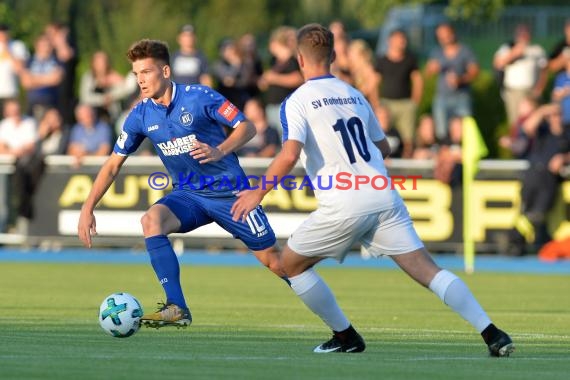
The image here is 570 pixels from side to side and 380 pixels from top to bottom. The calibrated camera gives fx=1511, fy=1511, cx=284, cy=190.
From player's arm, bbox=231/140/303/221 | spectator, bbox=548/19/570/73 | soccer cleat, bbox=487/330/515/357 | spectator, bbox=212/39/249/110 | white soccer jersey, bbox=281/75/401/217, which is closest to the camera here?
player's arm, bbox=231/140/303/221

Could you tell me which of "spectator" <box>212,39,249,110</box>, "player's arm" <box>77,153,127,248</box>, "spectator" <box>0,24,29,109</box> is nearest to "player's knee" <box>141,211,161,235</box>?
"player's arm" <box>77,153,127,248</box>

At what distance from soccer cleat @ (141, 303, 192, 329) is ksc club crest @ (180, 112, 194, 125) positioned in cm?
145

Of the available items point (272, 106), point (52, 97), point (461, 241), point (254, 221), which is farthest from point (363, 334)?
point (52, 97)

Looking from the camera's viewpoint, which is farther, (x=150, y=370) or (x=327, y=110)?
(x=327, y=110)

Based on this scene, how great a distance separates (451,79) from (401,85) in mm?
807

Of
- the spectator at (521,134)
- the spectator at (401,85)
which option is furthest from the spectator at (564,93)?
the spectator at (401,85)

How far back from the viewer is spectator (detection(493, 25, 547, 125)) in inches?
942

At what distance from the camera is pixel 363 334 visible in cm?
1190

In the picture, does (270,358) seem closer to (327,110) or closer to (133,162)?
(327,110)

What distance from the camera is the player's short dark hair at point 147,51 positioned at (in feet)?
37.8

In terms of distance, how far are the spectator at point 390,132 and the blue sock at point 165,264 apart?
1192cm

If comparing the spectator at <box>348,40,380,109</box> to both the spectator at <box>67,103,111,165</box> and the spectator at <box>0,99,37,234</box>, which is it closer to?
the spectator at <box>67,103,111,165</box>

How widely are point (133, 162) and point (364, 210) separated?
1416 centimetres

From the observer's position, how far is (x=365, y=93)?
23750 mm
